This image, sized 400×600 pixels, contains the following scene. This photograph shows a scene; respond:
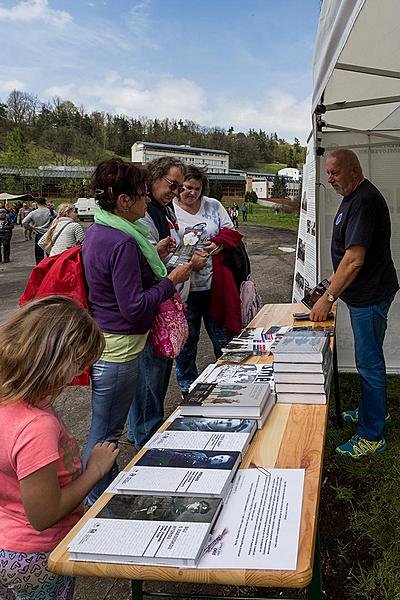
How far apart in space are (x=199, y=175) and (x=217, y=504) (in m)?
Answer: 2.36

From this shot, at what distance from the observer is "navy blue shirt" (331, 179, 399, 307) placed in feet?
8.33

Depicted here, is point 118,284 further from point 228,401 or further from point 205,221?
point 205,221

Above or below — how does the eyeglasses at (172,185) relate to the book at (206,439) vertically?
above

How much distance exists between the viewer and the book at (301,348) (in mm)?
1719

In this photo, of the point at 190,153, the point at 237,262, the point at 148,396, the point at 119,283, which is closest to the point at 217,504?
the point at 119,283

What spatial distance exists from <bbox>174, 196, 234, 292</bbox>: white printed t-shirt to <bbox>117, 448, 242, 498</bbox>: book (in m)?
1.90

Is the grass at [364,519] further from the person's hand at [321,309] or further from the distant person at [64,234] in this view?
the distant person at [64,234]

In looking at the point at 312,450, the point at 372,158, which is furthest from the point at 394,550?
the point at 372,158

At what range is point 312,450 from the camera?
1.36 m

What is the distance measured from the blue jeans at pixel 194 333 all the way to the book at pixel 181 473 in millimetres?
1934

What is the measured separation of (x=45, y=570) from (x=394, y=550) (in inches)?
63.4

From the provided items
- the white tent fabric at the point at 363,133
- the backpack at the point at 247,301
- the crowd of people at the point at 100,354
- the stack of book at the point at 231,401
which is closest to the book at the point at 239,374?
the stack of book at the point at 231,401

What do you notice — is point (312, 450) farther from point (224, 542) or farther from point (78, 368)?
point (78, 368)

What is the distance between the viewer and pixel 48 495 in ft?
3.57
